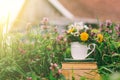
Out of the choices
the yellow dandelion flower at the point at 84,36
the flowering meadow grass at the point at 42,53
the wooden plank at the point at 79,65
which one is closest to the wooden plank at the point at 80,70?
the wooden plank at the point at 79,65

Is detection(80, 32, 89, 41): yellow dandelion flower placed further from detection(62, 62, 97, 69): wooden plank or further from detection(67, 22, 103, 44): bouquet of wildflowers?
detection(62, 62, 97, 69): wooden plank

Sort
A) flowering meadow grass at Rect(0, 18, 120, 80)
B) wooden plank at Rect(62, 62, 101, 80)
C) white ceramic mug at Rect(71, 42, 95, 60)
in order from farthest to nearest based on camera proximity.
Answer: flowering meadow grass at Rect(0, 18, 120, 80) < white ceramic mug at Rect(71, 42, 95, 60) < wooden plank at Rect(62, 62, 101, 80)

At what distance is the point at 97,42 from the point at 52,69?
840 millimetres

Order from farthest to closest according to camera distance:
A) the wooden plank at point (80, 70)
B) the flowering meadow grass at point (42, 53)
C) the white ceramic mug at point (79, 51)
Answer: the flowering meadow grass at point (42, 53) → the white ceramic mug at point (79, 51) → the wooden plank at point (80, 70)

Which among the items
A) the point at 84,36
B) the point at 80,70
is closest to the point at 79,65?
the point at 80,70

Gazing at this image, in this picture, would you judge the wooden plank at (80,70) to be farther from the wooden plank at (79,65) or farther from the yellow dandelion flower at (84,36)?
the yellow dandelion flower at (84,36)

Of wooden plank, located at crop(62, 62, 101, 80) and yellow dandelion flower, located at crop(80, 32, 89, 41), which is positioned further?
yellow dandelion flower, located at crop(80, 32, 89, 41)

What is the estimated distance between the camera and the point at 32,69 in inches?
179

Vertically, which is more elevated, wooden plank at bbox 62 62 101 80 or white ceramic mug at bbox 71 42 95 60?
white ceramic mug at bbox 71 42 95 60

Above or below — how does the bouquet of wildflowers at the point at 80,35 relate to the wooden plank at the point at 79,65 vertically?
above

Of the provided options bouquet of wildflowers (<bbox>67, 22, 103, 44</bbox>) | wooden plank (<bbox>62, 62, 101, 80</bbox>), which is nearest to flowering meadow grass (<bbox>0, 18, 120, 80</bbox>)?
bouquet of wildflowers (<bbox>67, 22, 103, 44</bbox>)

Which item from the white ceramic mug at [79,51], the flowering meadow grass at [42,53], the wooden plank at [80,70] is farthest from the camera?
the flowering meadow grass at [42,53]

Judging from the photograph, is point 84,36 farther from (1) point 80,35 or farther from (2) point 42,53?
(2) point 42,53

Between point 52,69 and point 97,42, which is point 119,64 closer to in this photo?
point 97,42
